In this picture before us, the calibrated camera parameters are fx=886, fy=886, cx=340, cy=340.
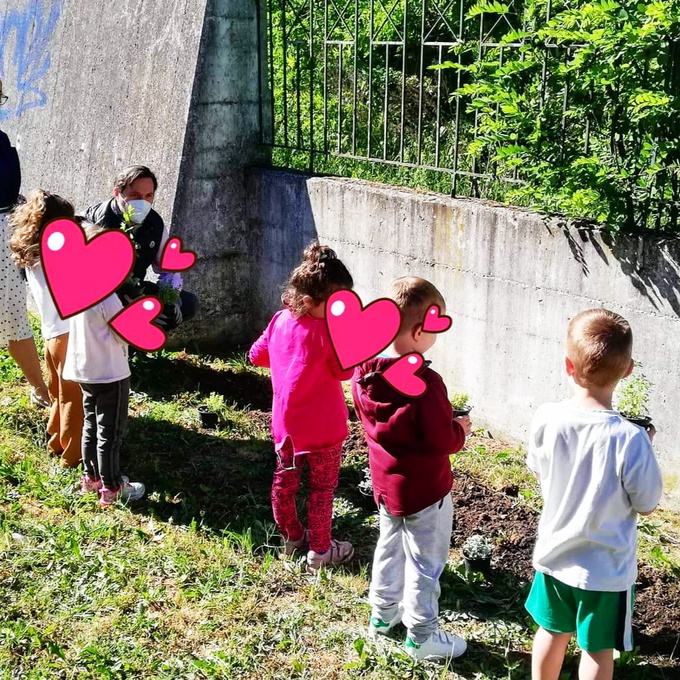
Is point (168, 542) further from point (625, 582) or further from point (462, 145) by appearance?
point (462, 145)

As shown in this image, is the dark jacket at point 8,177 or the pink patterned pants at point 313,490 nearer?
the pink patterned pants at point 313,490

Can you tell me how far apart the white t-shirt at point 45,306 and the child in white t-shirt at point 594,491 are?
9.88 feet

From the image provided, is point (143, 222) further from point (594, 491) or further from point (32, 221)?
point (594, 491)

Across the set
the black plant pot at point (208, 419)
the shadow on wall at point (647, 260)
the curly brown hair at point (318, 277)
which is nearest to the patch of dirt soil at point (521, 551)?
the shadow on wall at point (647, 260)

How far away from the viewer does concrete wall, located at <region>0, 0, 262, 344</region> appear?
6.86 metres

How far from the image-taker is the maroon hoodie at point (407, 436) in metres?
3.26

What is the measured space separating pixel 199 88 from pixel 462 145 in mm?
3322

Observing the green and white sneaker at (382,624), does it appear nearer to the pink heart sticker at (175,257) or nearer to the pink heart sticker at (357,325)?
the pink heart sticker at (357,325)

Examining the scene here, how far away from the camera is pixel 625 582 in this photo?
286cm

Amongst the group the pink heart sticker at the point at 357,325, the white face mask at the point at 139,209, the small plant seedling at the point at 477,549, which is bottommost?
the small plant seedling at the point at 477,549

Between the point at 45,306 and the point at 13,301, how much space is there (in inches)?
45.1

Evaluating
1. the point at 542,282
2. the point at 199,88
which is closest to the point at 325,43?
the point at 199,88

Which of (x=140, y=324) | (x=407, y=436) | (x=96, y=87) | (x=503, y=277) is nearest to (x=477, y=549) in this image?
(x=407, y=436)

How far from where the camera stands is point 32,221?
436 centimetres
